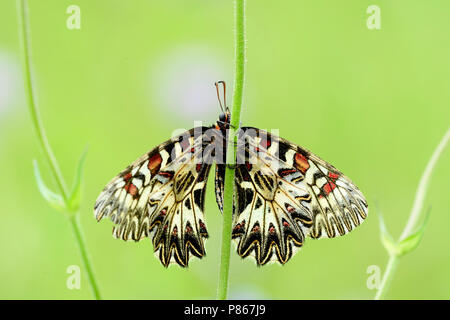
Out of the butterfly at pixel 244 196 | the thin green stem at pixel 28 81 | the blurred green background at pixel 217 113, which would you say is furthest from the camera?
the blurred green background at pixel 217 113

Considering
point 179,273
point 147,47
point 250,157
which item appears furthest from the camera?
point 147,47

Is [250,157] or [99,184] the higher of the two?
[250,157]

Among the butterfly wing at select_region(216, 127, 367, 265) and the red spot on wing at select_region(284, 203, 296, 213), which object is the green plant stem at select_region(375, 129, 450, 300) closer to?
the butterfly wing at select_region(216, 127, 367, 265)

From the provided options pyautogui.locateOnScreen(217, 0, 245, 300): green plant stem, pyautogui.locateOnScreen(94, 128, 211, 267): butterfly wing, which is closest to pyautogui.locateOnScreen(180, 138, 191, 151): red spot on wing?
pyautogui.locateOnScreen(94, 128, 211, 267): butterfly wing

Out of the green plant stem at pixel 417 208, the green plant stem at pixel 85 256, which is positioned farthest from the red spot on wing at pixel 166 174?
the green plant stem at pixel 417 208

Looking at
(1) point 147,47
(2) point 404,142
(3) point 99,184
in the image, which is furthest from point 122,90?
(2) point 404,142

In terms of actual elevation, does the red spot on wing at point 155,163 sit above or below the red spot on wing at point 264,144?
below

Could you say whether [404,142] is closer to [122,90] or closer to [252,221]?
[122,90]

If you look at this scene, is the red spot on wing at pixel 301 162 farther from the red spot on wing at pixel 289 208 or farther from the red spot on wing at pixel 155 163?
the red spot on wing at pixel 155 163
